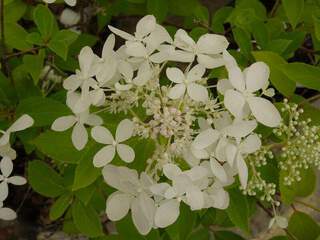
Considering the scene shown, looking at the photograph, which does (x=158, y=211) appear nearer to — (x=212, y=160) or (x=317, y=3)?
(x=212, y=160)

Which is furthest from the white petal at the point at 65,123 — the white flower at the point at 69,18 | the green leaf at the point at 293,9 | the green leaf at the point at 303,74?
the white flower at the point at 69,18

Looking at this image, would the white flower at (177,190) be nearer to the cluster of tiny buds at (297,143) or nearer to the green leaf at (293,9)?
the cluster of tiny buds at (297,143)

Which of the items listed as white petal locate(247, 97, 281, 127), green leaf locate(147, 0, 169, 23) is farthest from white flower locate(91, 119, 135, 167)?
green leaf locate(147, 0, 169, 23)

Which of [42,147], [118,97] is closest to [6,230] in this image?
[42,147]

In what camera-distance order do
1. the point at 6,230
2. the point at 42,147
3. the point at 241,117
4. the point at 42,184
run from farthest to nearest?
the point at 6,230, the point at 42,184, the point at 42,147, the point at 241,117

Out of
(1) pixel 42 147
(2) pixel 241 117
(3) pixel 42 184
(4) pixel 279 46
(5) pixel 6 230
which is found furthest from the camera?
(5) pixel 6 230
